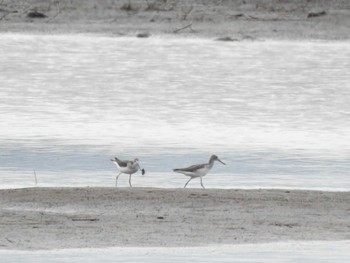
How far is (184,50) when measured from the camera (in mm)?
37594

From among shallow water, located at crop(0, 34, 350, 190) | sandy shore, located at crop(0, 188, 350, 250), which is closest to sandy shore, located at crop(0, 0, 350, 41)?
shallow water, located at crop(0, 34, 350, 190)

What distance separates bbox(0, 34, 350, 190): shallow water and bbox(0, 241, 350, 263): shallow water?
13.0ft

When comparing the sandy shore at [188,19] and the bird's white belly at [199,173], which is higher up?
the sandy shore at [188,19]

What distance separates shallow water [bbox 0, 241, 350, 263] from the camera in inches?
390

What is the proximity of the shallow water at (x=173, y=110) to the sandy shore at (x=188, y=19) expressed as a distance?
0.42 metres

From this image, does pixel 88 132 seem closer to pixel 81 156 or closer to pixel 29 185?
pixel 81 156

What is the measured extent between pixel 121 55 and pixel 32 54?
208cm

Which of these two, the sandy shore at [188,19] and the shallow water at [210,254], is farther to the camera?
the sandy shore at [188,19]

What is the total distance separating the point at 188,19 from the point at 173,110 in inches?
553

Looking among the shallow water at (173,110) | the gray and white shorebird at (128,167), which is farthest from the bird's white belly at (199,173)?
the gray and white shorebird at (128,167)

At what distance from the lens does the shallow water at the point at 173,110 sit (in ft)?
52.5

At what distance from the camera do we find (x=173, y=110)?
2356 centimetres

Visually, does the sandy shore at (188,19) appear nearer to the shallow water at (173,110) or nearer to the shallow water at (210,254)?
the shallow water at (173,110)

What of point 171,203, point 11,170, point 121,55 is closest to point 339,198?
point 171,203
